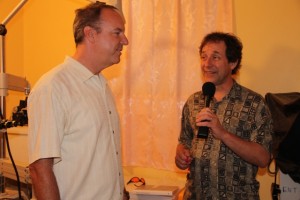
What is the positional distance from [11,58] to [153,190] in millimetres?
1962

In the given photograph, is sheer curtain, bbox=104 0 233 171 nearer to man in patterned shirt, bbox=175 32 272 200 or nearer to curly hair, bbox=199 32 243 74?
curly hair, bbox=199 32 243 74

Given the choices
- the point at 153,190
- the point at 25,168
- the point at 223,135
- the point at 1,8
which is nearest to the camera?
the point at 223,135

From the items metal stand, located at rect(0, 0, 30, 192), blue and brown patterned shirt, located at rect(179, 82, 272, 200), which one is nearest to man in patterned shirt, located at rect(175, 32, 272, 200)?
blue and brown patterned shirt, located at rect(179, 82, 272, 200)

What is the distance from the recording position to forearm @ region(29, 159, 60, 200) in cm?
102

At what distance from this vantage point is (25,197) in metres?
1.64

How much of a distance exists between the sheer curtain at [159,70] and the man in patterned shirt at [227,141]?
47 centimetres

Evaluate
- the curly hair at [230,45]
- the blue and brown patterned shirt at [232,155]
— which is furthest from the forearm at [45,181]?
the curly hair at [230,45]

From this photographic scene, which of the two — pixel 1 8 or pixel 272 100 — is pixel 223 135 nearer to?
pixel 272 100

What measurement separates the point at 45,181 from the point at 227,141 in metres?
0.77

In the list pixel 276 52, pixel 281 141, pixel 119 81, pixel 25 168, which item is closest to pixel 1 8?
pixel 119 81

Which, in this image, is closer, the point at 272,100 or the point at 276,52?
the point at 272,100

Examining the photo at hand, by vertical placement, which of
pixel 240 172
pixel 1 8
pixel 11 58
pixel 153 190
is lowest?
pixel 153 190

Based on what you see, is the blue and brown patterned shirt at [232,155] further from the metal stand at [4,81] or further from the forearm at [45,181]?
the metal stand at [4,81]

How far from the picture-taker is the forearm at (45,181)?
1021mm
